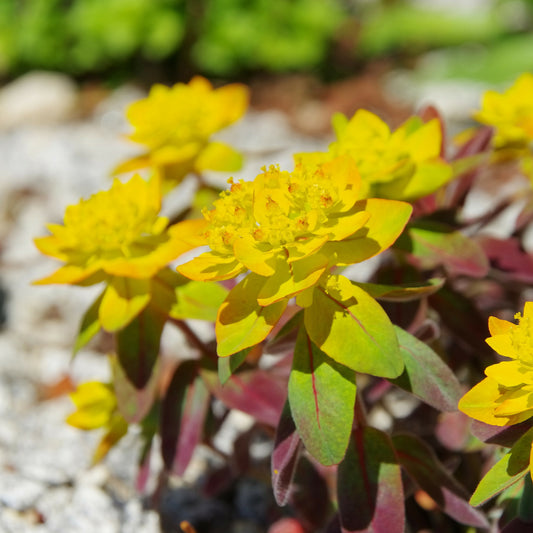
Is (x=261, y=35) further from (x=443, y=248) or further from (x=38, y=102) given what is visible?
(x=443, y=248)

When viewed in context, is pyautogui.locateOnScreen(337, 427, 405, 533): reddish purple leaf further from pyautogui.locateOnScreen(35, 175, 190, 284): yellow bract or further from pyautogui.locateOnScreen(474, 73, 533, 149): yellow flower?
pyautogui.locateOnScreen(474, 73, 533, 149): yellow flower

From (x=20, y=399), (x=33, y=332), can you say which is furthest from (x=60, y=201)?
(x=20, y=399)

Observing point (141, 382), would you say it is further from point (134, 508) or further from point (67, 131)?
point (67, 131)

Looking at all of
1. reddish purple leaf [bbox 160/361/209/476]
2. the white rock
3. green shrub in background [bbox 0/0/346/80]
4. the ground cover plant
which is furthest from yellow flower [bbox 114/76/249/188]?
green shrub in background [bbox 0/0/346/80]

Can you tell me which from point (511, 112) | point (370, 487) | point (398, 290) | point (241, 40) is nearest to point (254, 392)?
point (370, 487)

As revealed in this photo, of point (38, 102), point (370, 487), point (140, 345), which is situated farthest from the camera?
point (38, 102)
